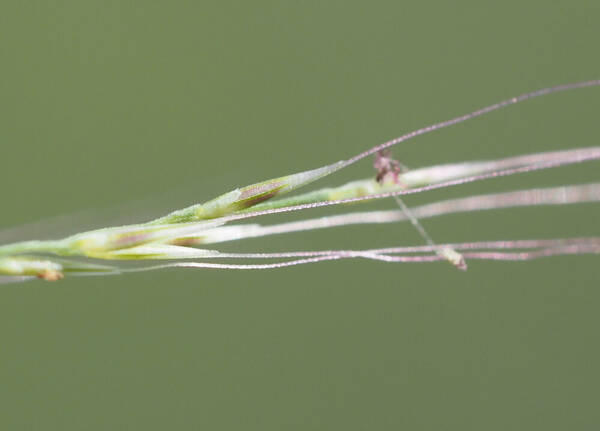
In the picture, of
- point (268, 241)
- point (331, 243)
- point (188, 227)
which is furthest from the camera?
point (331, 243)

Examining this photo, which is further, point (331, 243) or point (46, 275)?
point (331, 243)

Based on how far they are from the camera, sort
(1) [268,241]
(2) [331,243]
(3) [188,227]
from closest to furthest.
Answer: (3) [188,227]
(1) [268,241]
(2) [331,243]

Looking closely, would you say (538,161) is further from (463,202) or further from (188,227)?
(188,227)

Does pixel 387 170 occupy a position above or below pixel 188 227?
above

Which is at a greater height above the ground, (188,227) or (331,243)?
(331,243)

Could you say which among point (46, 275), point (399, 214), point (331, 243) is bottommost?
point (46, 275)

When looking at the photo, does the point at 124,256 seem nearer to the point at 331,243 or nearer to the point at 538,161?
the point at 538,161

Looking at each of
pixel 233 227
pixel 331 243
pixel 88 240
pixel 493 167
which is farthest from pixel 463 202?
pixel 331 243

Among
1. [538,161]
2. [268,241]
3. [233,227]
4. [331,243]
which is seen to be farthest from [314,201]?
[331,243]

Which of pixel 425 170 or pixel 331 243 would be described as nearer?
pixel 425 170
